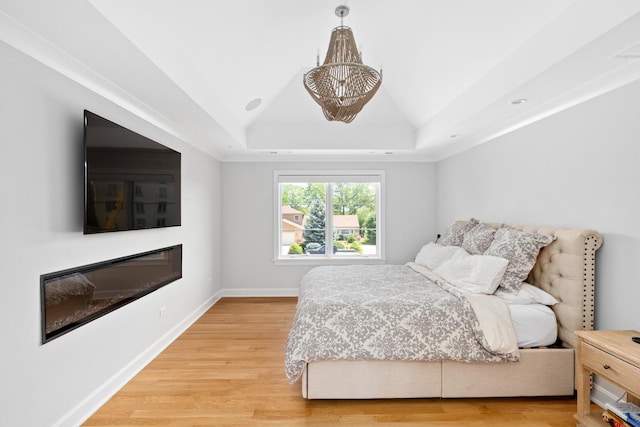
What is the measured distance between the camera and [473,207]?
13.3 feet

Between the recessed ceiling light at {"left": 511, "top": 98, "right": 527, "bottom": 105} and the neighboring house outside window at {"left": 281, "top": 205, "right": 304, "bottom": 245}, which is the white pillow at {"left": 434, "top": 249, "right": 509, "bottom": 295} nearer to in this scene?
the recessed ceiling light at {"left": 511, "top": 98, "right": 527, "bottom": 105}

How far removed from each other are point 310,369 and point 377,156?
3490mm

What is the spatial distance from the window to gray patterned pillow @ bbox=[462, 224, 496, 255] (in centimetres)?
194

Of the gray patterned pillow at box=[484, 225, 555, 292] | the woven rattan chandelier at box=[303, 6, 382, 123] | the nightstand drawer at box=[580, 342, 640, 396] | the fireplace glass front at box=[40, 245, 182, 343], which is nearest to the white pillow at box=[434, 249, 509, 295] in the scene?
the gray patterned pillow at box=[484, 225, 555, 292]

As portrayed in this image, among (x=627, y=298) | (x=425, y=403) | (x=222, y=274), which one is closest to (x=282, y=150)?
(x=222, y=274)

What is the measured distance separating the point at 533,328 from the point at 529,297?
23 centimetres

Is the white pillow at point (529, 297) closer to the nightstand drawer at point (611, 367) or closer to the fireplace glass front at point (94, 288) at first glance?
the nightstand drawer at point (611, 367)

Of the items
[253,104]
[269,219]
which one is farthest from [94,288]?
[269,219]

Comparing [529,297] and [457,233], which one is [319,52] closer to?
[457,233]

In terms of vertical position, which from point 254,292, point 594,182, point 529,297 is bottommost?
point 254,292

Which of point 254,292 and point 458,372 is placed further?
point 254,292

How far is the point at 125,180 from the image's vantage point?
2.52 m

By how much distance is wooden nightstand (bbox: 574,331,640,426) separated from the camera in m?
1.68

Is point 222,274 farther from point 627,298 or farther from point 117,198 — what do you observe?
point 627,298
